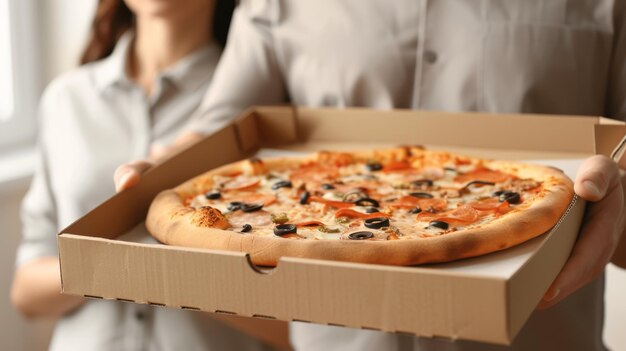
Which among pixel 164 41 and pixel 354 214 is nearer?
pixel 354 214

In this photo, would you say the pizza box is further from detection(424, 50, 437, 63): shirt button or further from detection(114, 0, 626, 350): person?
detection(424, 50, 437, 63): shirt button

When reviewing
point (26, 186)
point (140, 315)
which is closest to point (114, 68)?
point (140, 315)

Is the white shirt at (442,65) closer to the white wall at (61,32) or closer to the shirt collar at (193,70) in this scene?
the shirt collar at (193,70)

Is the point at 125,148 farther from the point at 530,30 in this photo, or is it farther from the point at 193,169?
the point at 530,30

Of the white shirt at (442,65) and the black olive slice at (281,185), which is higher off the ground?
the white shirt at (442,65)

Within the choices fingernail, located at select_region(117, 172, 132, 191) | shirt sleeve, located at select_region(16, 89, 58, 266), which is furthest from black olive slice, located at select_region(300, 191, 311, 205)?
shirt sleeve, located at select_region(16, 89, 58, 266)

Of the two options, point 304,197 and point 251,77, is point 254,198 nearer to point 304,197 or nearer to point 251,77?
point 304,197

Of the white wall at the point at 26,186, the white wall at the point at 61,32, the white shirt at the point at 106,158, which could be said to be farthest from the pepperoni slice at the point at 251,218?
the white wall at the point at 61,32
